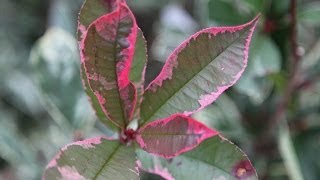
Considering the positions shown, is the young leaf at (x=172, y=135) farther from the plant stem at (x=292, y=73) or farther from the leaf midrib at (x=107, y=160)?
the plant stem at (x=292, y=73)

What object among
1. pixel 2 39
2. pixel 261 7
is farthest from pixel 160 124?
pixel 2 39

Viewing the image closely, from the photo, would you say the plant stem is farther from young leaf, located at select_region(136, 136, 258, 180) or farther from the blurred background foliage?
young leaf, located at select_region(136, 136, 258, 180)

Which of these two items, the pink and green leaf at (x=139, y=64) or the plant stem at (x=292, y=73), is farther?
the plant stem at (x=292, y=73)

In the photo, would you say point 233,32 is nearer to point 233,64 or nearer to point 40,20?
point 233,64

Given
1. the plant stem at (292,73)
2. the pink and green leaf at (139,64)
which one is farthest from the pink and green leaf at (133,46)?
the plant stem at (292,73)

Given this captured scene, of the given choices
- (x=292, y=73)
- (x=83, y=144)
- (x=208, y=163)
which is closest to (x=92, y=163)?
(x=83, y=144)

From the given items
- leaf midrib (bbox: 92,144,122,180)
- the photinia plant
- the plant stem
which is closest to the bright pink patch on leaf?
the photinia plant

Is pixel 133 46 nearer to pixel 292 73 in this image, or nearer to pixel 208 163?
pixel 208 163

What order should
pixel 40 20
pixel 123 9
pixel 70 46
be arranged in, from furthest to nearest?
pixel 40 20 → pixel 70 46 → pixel 123 9
